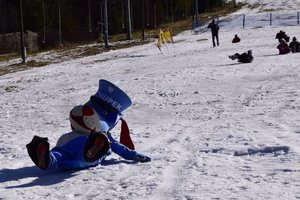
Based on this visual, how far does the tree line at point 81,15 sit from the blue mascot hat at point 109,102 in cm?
5230

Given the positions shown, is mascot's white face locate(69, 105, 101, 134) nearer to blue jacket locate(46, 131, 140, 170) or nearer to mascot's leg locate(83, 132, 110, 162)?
blue jacket locate(46, 131, 140, 170)

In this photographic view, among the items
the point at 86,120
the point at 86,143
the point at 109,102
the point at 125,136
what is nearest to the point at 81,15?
the point at 125,136

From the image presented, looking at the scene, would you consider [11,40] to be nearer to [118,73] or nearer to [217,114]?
[118,73]

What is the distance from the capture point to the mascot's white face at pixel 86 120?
682 centimetres

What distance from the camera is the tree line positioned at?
68.0 meters

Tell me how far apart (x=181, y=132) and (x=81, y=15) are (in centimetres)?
7984

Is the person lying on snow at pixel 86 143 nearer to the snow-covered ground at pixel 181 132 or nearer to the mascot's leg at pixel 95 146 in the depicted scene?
the mascot's leg at pixel 95 146

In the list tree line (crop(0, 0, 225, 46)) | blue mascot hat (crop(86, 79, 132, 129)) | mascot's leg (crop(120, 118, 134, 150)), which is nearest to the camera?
blue mascot hat (crop(86, 79, 132, 129))

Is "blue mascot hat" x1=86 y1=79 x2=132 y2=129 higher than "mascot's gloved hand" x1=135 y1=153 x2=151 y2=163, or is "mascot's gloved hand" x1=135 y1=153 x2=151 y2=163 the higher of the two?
"blue mascot hat" x1=86 y1=79 x2=132 y2=129

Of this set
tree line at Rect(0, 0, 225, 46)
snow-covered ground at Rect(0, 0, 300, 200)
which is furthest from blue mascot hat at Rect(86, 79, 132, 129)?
tree line at Rect(0, 0, 225, 46)

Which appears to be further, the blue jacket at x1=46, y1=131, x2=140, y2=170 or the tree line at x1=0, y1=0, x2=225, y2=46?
the tree line at x1=0, y1=0, x2=225, y2=46

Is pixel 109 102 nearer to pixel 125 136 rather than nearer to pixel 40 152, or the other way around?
pixel 125 136

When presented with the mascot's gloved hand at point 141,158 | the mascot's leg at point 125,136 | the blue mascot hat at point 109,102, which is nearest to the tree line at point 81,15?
the mascot's leg at point 125,136

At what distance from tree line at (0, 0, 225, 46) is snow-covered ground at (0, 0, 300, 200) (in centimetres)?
4135
